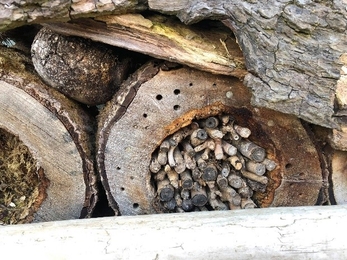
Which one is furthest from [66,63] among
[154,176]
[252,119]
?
[252,119]

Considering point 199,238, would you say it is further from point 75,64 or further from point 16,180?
point 16,180

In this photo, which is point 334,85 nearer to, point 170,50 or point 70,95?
point 170,50

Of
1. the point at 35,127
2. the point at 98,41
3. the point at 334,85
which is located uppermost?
the point at 98,41

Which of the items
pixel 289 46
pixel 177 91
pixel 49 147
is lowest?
pixel 49 147

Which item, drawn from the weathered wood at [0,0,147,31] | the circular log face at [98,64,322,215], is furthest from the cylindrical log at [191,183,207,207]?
the weathered wood at [0,0,147,31]

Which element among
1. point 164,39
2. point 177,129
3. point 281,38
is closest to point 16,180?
point 177,129

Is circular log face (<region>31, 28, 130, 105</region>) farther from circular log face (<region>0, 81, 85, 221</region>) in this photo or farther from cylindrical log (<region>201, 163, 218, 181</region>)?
cylindrical log (<region>201, 163, 218, 181</region>)

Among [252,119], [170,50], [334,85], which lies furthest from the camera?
[252,119]
